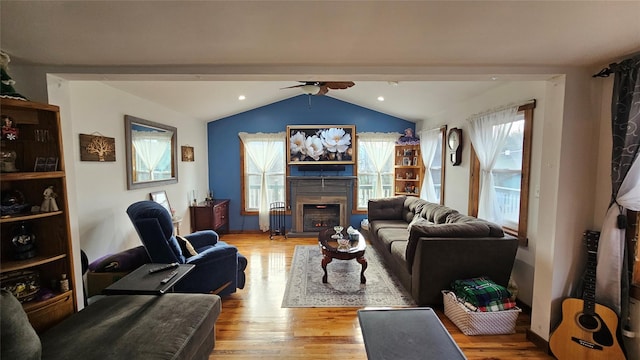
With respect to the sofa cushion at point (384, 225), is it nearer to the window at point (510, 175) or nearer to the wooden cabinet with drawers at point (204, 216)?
the window at point (510, 175)

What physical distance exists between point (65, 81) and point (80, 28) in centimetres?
89

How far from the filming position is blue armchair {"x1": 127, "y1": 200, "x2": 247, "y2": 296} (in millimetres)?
2275

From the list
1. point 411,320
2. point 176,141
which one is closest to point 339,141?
point 176,141

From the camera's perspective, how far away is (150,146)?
3609 mm

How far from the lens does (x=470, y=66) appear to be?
1917mm

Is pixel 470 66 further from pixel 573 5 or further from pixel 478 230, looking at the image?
pixel 478 230

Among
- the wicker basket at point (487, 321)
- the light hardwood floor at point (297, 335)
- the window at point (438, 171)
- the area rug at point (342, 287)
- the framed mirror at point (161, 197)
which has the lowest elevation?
the light hardwood floor at point (297, 335)

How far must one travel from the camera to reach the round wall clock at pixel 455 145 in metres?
3.88

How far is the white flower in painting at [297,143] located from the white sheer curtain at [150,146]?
2.26 metres

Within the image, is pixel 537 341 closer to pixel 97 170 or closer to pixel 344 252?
pixel 344 252

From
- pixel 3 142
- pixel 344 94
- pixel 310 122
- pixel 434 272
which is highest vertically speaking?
pixel 344 94

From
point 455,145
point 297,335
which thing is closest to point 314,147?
point 455,145

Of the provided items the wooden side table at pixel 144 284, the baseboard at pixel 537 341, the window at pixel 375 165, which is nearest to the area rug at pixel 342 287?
the baseboard at pixel 537 341

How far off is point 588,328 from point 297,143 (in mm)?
4689
